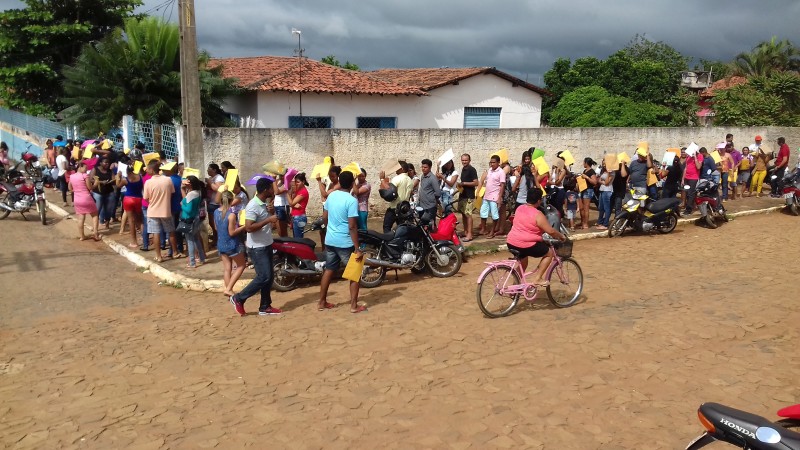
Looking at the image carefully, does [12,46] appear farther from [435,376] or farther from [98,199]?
[435,376]

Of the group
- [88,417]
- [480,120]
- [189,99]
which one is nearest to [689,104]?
[480,120]

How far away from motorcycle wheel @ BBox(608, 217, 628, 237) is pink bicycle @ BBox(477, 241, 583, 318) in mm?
4811

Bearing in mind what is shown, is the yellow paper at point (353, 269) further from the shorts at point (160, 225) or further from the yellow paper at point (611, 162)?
the yellow paper at point (611, 162)

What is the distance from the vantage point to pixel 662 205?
12.1 meters

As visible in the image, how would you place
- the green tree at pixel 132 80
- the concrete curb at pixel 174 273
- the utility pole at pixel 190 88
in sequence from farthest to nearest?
the green tree at pixel 132 80 → the utility pole at pixel 190 88 → the concrete curb at pixel 174 273

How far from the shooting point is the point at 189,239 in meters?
9.39

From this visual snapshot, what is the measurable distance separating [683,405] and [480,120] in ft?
57.7

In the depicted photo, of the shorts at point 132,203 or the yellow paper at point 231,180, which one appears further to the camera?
the shorts at point 132,203

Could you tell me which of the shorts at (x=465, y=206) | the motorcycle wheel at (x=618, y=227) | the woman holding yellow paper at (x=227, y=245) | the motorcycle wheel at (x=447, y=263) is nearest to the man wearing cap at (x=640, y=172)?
the motorcycle wheel at (x=618, y=227)

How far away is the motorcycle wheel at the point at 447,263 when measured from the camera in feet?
30.4

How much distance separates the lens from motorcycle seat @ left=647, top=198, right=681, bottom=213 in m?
12.1

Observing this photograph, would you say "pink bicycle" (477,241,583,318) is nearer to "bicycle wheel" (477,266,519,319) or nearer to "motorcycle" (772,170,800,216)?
"bicycle wheel" (477,266,519,319)

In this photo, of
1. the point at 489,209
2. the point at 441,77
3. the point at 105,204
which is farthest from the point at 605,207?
the point at 441,77

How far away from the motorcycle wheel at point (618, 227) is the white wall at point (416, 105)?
9.24 m
